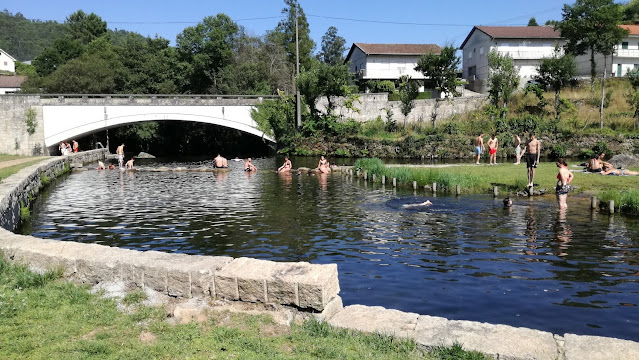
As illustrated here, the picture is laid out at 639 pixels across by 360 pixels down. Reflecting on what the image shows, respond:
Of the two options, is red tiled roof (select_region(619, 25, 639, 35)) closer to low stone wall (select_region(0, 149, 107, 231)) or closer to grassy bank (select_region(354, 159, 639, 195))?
grassy bank (select_region(354, 159, 639, 195))

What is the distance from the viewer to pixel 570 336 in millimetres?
5941

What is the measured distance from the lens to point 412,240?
1535 cm

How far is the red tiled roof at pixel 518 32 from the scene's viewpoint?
69312mm

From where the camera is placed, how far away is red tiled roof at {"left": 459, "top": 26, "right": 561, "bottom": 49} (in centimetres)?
6931

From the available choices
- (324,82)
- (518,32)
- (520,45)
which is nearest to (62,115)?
(324,82)

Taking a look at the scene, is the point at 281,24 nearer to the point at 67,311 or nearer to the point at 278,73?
the point at 278,73

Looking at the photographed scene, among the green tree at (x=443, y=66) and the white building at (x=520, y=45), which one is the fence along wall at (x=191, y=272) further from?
the white building at (x=520, y=45)

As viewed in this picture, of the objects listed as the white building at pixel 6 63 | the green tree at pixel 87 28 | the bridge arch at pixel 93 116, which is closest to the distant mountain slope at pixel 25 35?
the white building at pixel 6 63

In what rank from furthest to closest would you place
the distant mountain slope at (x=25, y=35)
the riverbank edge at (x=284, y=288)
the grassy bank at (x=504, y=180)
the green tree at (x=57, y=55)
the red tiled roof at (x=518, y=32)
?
the distant mountain slope at (x=25, y=35) < the green tree at (x=57, y=55) < the red tiled roof at (x=518, y=32) < the grassy bank at (x=504, y=180) < the riverbank edge at (x=284, y=288)

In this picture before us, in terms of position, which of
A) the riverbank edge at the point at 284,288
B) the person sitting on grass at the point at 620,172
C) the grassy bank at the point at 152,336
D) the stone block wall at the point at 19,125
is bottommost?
the grassy bank at the point at 152,336

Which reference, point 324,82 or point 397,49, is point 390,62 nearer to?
point 397,49

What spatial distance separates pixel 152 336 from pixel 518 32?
73774 millimetres

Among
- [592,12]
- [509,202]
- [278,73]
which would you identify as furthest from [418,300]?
[278,73]

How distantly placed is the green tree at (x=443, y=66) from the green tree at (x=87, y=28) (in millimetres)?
79053
